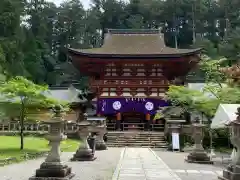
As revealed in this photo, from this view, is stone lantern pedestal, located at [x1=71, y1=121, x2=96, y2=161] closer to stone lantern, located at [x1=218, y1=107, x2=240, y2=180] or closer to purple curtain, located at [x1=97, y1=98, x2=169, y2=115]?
stone lantern, located at [x1=218, y1=107, x2=240, y2=180]

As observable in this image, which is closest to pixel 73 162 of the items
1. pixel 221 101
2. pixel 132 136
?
pixel 221 101

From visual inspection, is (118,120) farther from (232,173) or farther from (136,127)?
(232,173)

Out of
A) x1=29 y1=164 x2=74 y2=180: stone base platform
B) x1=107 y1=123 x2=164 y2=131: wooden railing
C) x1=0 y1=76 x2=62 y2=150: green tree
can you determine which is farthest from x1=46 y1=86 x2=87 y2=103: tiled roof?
x1=29 y1=164 x2=74 y2=180: stone base platform

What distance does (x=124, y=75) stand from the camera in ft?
124

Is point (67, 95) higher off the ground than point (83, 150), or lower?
higher

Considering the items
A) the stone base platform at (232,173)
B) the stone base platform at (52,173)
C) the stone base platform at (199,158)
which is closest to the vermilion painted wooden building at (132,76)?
the stone base platform at (199,158)

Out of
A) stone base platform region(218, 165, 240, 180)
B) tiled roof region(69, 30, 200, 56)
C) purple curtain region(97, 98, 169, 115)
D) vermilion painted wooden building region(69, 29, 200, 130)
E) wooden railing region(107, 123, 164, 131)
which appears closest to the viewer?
stone base platform region(218, 165, 240, 180)

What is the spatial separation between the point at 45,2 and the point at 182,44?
97.5 feet

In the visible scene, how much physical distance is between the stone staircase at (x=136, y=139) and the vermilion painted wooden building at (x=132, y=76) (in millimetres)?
3749

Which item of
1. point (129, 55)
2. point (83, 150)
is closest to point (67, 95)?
point (129, 55)

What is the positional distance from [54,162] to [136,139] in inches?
748

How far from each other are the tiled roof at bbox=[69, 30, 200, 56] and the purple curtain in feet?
15.4

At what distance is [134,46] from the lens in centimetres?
3978

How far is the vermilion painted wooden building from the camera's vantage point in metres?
35.9
